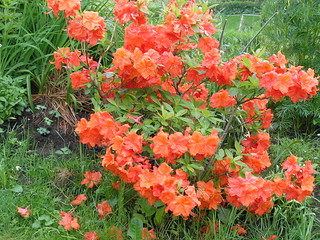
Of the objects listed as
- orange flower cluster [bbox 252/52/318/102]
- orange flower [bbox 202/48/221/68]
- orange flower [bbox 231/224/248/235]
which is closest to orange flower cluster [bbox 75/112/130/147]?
orange flower [bbox 202/48/221/68]

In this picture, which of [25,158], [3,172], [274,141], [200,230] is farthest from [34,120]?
[274,141]

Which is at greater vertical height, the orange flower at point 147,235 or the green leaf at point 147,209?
the green leaf at point 147,209

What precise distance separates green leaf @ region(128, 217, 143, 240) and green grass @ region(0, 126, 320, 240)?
0.10 metres

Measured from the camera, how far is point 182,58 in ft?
8.49

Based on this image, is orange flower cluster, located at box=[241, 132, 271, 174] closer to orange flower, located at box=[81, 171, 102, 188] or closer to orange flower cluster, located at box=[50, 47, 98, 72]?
orange flower, located at box=[81, 171, 102, 188]

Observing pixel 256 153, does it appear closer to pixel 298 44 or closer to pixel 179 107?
pixel 179 107

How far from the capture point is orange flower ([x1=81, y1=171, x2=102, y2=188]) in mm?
2795

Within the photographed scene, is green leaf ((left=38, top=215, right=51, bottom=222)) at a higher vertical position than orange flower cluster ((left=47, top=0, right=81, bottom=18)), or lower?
lower

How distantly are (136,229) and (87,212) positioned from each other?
0.41 m

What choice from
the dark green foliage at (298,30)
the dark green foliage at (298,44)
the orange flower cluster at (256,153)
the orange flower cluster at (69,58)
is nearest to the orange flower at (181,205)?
the orange flower cluster at (256,153)

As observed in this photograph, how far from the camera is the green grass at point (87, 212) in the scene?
2500 mm

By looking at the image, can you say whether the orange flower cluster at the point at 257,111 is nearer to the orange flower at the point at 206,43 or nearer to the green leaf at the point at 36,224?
the orange flower at the point at 206,43

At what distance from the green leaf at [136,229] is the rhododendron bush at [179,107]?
170 millimetres

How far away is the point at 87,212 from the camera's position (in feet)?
8.66
